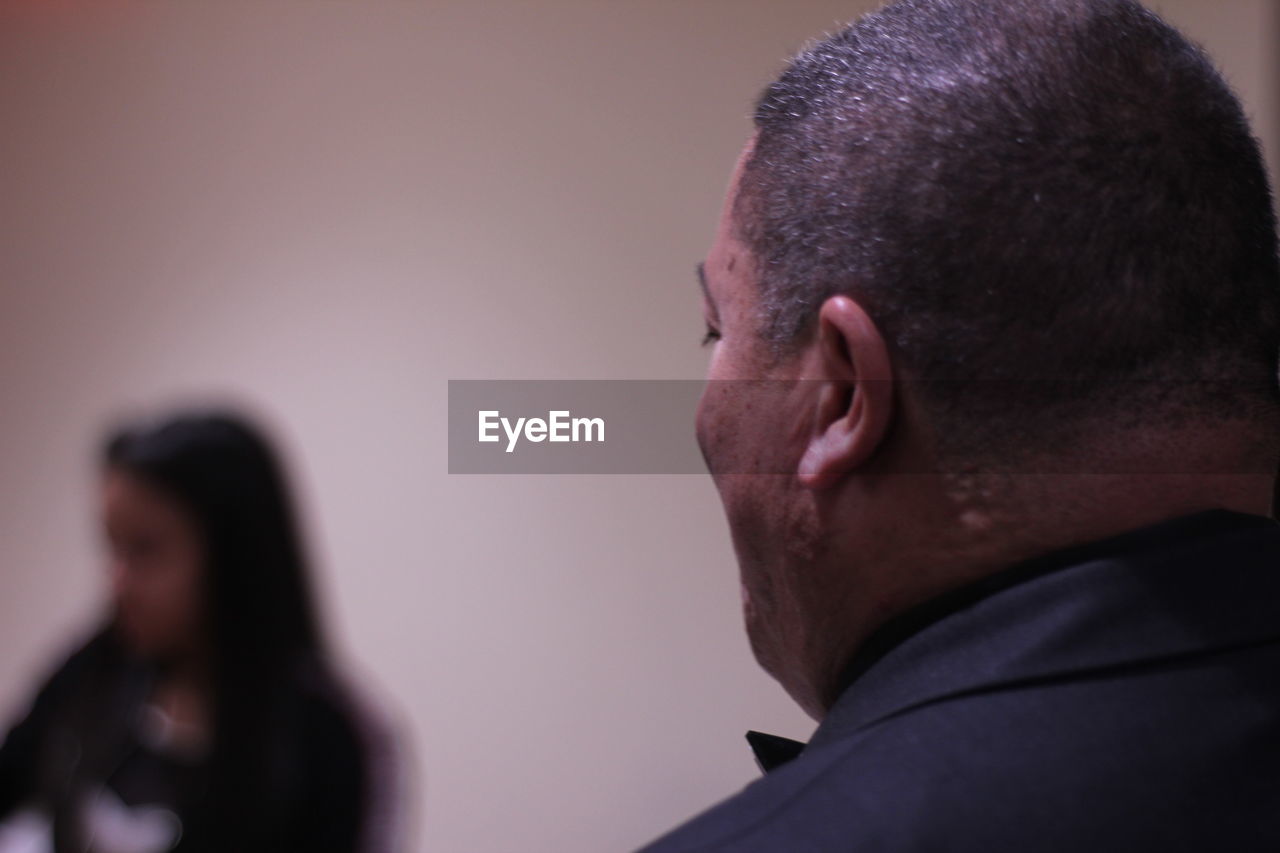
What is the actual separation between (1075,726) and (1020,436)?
0.12 m

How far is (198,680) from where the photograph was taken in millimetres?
1319

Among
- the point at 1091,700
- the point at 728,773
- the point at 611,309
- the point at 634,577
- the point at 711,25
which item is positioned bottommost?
the point at 728,773

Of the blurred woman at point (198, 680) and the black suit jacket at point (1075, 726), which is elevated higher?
the black suit jacket at point (1075, 726)

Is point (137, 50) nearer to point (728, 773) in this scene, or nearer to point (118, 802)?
point (118, 802)

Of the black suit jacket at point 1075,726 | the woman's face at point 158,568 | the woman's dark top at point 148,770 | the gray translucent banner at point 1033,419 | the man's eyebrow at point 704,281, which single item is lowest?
the woman's dark top at point 148,770

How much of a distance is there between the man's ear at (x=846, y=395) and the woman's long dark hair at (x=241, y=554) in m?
1.00

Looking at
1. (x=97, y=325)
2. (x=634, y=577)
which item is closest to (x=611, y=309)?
(x=634, y=577)

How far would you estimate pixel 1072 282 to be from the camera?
1.36 feet

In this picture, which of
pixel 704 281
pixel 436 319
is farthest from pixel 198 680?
pixel 704 281

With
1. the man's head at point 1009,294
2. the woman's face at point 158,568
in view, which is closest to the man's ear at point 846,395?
the man's head at point 1009,294

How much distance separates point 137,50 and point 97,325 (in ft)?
1.56

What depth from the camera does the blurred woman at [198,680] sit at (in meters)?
1.23

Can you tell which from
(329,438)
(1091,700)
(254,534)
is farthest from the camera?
(329,438)

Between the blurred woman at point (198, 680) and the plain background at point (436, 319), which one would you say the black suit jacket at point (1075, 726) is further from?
the plain background at point (436, 319)
